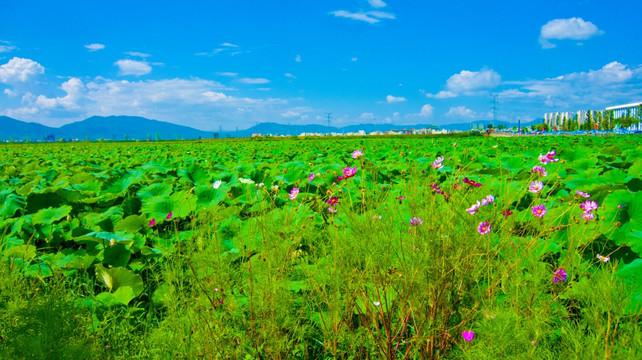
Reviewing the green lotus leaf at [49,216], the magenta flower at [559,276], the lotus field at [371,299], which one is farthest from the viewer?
the green lotus leaf at [49,216]

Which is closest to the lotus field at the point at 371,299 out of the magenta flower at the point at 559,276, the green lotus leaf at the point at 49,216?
the magenta flower at the point at 559,276

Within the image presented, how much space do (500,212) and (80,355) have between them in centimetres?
210

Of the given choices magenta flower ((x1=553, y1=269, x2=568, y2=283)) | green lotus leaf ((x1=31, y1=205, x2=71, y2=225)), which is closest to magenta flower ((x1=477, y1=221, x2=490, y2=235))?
magenta flower ((x1=553, y1=269, x2=568, y2=283))

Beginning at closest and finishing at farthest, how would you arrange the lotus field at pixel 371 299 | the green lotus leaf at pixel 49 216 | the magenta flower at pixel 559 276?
the lotus field at pixel 371 299
the magenta flower at pixel 559 276
the green lotus leaf at pixel 49 216

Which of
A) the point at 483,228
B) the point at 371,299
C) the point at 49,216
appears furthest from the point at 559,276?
the point at 49,216

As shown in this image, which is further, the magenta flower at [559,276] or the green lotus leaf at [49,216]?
the green lotus leaf at [49,216]

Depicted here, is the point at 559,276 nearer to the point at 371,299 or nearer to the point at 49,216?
the point at 371,299

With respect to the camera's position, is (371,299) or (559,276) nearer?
(559,276)

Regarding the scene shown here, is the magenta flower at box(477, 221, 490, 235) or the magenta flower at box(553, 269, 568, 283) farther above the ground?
the magenta flower at box(477, 221, 490, 235)

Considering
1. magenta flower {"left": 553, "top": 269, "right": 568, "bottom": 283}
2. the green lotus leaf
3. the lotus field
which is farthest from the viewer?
the green lotus leaf

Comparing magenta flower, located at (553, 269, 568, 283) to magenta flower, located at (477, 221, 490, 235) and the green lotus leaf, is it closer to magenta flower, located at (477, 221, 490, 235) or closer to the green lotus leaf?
magenta flower, located at (477, 221, 490, 235)

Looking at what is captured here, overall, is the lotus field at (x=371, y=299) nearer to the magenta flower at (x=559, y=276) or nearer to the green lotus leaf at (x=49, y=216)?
the magenta flower at (x=559, y=276)

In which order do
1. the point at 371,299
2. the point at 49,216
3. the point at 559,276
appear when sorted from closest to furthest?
the point at 559,276
the point at 371,299
the point at 49,216

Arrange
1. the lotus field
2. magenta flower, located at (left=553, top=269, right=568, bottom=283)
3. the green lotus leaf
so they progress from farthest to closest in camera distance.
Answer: the green lotus leaf → magenta flower, located at (left=553, top=269, right=568, bottom=283) → the lotus field
